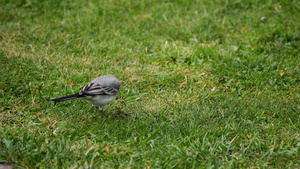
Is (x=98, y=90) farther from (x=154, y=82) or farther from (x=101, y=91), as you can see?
(x=154, y=82)

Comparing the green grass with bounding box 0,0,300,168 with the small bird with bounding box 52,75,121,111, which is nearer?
the green grass with bounding box 0,0,300,168

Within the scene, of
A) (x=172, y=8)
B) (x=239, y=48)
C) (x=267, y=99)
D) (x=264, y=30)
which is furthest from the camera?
(x=172, y=8)

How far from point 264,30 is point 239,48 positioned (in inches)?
38.3

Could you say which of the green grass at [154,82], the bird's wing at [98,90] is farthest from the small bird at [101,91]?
the green grass at [154,82]

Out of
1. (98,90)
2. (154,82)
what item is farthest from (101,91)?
(154,82)

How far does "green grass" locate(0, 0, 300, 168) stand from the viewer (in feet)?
11.6

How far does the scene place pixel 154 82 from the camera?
544 centimetres

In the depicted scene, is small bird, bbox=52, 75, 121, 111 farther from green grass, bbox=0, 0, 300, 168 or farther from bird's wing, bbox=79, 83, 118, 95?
green grass, bbox=0, 0, 300, 168

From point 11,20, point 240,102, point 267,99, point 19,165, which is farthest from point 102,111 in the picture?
point 11,20

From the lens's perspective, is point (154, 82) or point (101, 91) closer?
point (101, 91)

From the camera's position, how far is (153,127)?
4.16 metres

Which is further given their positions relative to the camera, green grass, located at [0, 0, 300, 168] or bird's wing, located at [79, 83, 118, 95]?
bird's wing, located at [79, 83, 118, 95]

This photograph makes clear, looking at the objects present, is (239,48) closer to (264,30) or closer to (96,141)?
(264,30)

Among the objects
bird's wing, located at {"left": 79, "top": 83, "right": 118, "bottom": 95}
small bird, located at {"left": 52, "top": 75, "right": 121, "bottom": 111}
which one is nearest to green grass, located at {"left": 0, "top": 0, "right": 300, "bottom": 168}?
small bird, located at {"left": 52, "top": 75, "right": 121, "bottom": 111}
